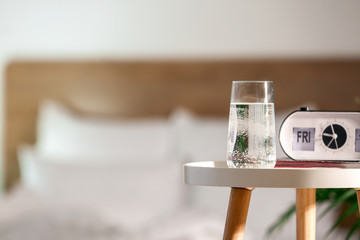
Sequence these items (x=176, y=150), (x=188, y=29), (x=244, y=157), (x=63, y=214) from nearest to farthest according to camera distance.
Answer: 1. (x=244, y=157)
2. (x=63, y=214)
3. (x=176, y=150)
4. (x=188, y=29)

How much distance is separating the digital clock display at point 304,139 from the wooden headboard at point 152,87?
2.01 metres

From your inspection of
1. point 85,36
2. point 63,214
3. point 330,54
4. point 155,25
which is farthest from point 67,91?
point 330,54

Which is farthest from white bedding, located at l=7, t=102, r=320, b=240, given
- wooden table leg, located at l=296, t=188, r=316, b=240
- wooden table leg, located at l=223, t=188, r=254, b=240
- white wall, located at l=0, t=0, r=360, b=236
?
wooden table leg, located at l=223, t=188, r=254, b=240

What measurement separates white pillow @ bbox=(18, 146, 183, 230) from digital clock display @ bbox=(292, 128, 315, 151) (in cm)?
159

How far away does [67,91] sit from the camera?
3658 millimetres

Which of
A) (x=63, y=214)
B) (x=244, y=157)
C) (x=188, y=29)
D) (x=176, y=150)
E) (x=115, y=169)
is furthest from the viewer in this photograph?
(x=188, y=29)

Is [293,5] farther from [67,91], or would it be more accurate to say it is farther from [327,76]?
[67,91]

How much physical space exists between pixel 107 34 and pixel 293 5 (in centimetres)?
105

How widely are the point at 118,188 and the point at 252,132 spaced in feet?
5.97

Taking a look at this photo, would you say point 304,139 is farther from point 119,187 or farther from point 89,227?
point 119,187

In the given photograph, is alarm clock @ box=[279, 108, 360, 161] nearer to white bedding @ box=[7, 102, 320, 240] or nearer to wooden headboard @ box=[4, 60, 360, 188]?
white bedding @ box=[7, 102, 320, 240]

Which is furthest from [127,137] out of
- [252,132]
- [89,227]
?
[252,132]

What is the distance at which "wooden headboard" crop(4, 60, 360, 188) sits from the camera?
3.32m

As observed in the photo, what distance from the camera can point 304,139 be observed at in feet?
4.25
